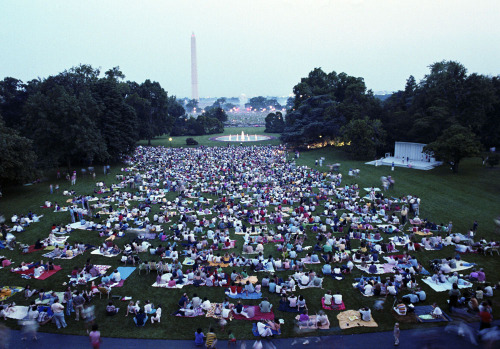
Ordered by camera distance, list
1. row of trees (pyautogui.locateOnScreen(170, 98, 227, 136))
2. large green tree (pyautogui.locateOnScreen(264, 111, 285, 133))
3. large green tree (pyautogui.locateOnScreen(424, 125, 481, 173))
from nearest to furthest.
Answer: large green tree (pyautogui.locateOnScreen(424, 125, 481, 173)) < row of trees (pyautogui.locateOnScreen(170, 98, 227, 136)) < large green tree (pyautogui.locateOnScreen(264, 111, 285, 133))

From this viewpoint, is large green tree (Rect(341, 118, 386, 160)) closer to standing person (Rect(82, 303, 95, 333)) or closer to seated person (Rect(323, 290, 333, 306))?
seated person (Rect(323, 290, 333, 306))

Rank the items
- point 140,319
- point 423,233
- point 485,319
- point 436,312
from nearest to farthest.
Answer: point 485,319 < point 140,319 < point 436,312 < point 423,233

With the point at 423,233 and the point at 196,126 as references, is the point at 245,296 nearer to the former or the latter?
the point at 423,233

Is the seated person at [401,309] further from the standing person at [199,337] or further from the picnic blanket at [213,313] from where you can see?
the standing person at [199,337]

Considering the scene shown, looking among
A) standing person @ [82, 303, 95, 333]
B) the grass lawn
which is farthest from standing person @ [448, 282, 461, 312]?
standing person @ [82, 303, 95, 333]

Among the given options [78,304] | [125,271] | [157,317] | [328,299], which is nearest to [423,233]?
[328,299]

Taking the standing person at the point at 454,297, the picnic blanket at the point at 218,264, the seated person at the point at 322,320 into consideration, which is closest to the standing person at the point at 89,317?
the picnic blanket at the point at 218,264
